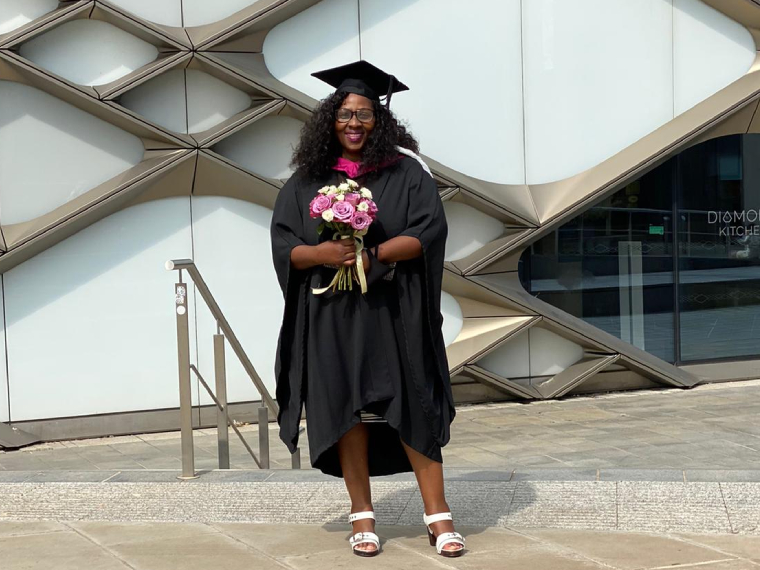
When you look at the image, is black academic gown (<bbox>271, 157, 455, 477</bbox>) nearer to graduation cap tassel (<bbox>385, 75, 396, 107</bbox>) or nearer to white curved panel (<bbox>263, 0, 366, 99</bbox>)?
graduation cap tassel (<bbox>385, 75, 396, 107</bbox>)

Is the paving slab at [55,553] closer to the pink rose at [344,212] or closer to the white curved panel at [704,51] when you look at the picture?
the pink rose at [344,212]

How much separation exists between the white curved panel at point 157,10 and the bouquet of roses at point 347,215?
4.91 meters

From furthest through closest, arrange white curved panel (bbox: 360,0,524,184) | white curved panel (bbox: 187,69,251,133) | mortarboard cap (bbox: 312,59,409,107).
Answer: white curved panel (bbox: 360,0,524,184) → white curved panel (bbox: 187,69,251,133) → mortarboard cap (bbox: 312,59,409,107)

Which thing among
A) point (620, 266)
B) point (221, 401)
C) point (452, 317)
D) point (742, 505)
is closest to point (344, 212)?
point (742, 505)

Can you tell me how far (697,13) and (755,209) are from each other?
76.1 inches

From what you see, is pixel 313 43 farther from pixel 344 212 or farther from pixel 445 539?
pixel 445 539

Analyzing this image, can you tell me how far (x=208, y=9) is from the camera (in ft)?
28.7

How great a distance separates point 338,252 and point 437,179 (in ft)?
17.2

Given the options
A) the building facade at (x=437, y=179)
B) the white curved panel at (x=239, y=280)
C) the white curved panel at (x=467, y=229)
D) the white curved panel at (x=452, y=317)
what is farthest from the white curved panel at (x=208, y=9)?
the white curved panel at (x=452, y=317)

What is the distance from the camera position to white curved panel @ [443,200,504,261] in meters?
9.59

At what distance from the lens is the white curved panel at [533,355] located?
9.75 meters

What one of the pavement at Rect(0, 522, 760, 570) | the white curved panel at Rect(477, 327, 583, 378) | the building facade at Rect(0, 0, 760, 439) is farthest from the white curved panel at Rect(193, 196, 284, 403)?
the pavement at Rect(0, 522, 760, 570)

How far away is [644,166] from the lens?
979 cm

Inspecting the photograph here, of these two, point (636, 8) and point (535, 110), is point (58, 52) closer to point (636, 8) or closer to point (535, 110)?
point (535, 110)
